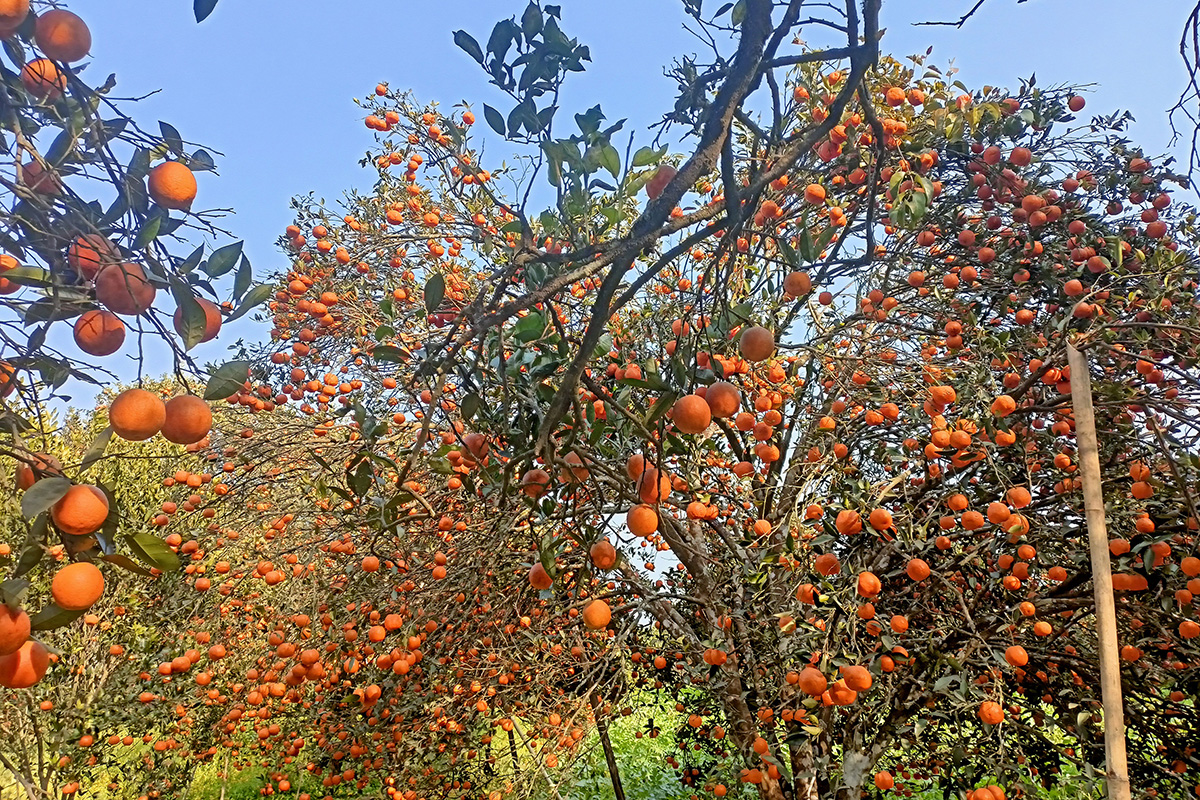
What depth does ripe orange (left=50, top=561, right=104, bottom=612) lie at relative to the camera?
1217 millimetres

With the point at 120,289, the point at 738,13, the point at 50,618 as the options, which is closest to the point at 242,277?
the point at 120,289

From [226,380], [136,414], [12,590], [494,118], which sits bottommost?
[12,590]

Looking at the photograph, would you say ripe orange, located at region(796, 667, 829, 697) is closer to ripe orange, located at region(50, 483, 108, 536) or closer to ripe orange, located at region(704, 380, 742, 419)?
ripe orange, located at region(704, 380, 742, 419)

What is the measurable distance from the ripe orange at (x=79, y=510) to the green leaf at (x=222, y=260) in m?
0.44

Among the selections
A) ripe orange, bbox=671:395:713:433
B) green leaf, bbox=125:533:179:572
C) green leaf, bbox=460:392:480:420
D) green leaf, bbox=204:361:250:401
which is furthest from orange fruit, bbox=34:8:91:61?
ripe orange, bbox=671:395:713:433

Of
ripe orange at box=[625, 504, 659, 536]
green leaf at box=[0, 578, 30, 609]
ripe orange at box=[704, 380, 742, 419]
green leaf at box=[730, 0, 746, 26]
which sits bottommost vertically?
green leaf at box=[0, 578, 30, 609]

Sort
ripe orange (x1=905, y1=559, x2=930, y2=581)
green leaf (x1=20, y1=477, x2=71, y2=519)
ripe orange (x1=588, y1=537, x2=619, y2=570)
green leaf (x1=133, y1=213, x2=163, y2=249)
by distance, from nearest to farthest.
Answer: green leaf (x1=20, y1=477, x2=71, y2=519) < green leaf (x1=133, y1=213, x2=163, y2=249) < ripe orange (x1=588, y1=537, x2=619, y2=570) < ripe orange (x1=905, y1=559, x2=930, y2=581)

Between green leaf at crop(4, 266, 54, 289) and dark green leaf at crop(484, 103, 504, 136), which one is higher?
dark green leaf at crop(484, 103, 504, 136)

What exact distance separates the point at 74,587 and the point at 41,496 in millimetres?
268

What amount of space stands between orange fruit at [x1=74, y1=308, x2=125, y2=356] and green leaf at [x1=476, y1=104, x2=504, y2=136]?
0.96 m

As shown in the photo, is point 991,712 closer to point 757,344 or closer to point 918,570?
point 918,570

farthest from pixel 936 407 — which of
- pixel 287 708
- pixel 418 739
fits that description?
pixel 287 708

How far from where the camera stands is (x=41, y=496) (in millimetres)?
1052

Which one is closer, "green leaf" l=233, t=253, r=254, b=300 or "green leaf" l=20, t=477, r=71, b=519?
"green leaf" l=20, t=477, r=71, b=519
